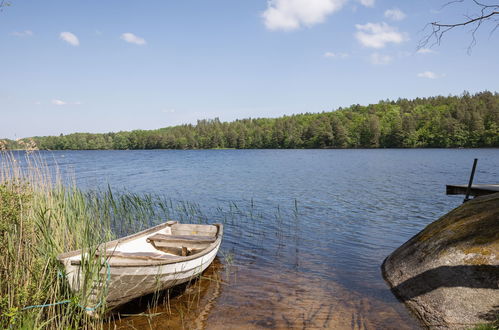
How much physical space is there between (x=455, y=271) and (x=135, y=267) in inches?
236

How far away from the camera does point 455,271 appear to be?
253 inches

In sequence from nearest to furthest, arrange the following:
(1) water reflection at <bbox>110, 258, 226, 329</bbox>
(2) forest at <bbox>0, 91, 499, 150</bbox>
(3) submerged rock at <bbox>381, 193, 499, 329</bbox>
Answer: (3) submerged rock at <bbox>381, 193, 499, 329</bbox> → (1) water reflection at <bbox>110, 258, 226, 329</bbox> → (2) forest at <bbox>0, 91, 499, 150</bbox>

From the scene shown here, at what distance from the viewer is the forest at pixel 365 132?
97938 millimetres

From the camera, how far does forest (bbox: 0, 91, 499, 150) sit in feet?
321

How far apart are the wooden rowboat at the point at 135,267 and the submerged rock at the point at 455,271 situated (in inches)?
183

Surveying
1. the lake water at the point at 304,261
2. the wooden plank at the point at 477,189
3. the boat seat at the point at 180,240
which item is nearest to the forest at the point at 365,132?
the lake water at the point at 304,261

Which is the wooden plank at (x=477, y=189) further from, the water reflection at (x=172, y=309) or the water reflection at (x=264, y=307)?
the water reflection at (x=172, y=309)

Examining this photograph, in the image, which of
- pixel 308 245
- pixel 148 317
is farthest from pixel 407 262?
pixel 148 317

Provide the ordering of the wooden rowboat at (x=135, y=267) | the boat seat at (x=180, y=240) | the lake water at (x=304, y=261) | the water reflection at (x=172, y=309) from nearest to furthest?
1. the wooden rowboat at (x=135, y=267)
2. the water reflection at (x=172, y=309)
3. the lake water at (x=304, y=261)
4. the boat seat at (x=180, y=240)

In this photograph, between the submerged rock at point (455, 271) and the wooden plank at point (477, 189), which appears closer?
the submerged rock at point (455, 271)

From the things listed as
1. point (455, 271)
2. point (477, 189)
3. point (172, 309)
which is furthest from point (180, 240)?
point (477, 189)

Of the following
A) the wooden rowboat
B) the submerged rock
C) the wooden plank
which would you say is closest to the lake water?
the submerged rock

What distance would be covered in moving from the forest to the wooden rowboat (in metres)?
99.6

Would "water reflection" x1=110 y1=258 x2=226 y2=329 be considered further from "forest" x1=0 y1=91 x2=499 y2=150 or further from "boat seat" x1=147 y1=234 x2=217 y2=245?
"forest" x1=0 y1=91 x2=499 y2=150
